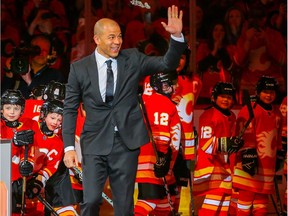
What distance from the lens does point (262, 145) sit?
7578mm

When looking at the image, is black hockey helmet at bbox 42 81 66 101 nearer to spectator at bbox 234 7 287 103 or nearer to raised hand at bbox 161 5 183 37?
spectator at bbox 234 7 287 103

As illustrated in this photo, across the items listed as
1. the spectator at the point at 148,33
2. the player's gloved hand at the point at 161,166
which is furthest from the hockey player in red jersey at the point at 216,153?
the spectator at the point at 148,33

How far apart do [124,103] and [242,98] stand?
252 centimetres

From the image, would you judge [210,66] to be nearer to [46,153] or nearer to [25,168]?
[46,153]

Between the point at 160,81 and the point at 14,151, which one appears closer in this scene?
the point at 14,151

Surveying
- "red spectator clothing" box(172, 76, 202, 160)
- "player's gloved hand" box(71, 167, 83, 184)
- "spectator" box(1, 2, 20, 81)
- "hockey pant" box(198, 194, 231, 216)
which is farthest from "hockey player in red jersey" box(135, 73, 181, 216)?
"spectator" box(1, 2, 20, 81)

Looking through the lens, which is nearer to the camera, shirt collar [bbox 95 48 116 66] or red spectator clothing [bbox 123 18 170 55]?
shirt collar [bbox 95 48 116 66]

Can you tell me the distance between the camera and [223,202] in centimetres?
749

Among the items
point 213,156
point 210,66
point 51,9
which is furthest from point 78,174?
point 51,9

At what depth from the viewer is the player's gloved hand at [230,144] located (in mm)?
7312

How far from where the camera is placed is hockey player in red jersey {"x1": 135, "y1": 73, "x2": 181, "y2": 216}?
23.9 ft

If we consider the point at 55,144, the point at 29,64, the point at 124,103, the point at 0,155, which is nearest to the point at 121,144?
the point at 124,103

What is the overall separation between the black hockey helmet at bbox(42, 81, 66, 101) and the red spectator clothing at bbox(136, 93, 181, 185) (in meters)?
0.58

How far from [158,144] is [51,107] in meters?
0.79
